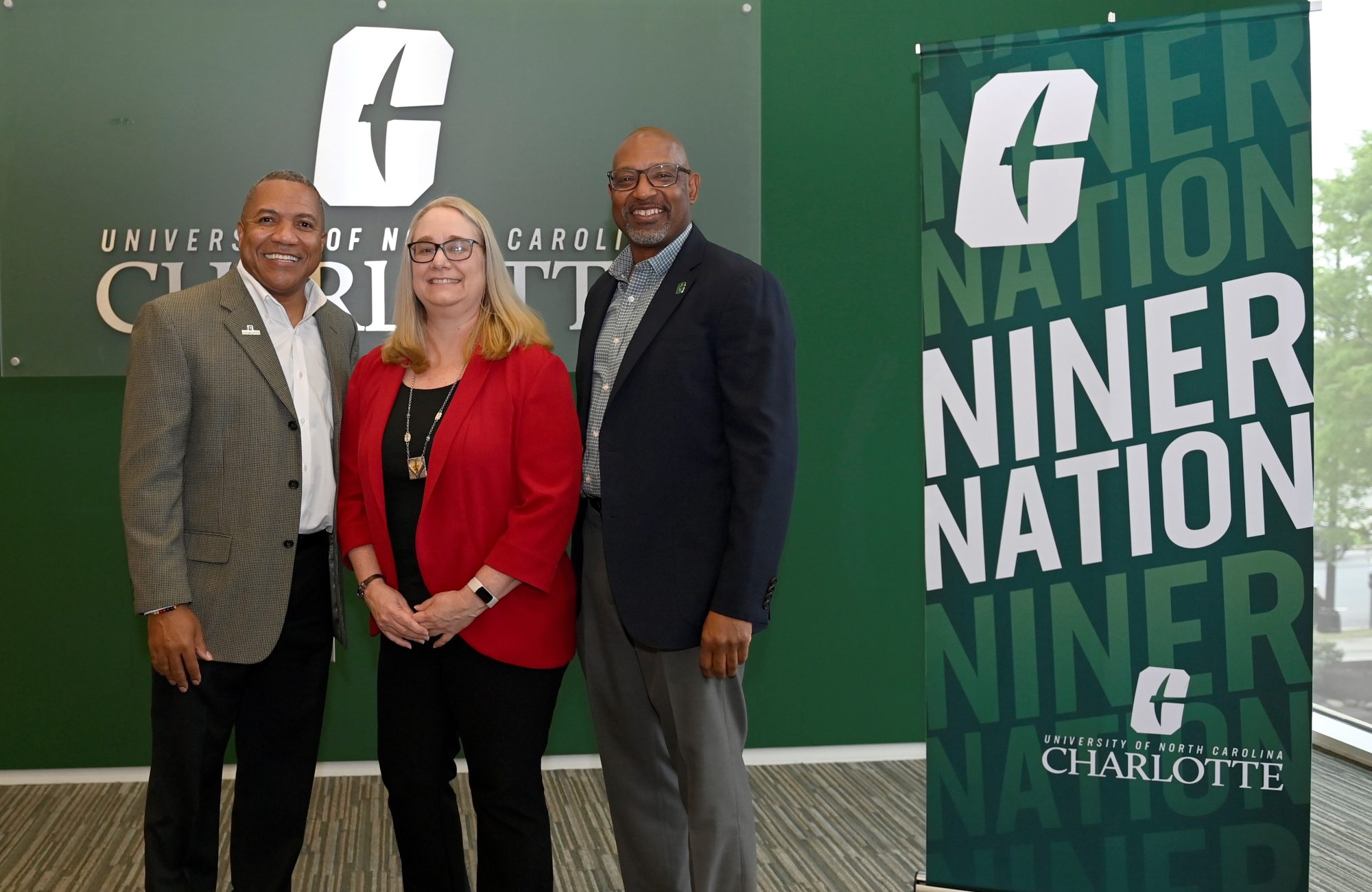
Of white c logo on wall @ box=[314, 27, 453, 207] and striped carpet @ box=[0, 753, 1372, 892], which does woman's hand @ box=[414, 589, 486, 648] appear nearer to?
striped carpet @ box=[0, 753, 1372, 892]

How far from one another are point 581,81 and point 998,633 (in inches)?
86.1

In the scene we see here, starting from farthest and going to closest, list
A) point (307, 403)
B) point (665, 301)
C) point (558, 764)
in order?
point (558, 764) → point (307, 403) → point (665, 301)

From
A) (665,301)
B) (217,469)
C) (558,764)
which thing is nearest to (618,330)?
(665,301)

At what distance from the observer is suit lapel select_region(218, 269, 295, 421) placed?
2207 mm

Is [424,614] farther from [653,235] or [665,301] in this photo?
[653,235]

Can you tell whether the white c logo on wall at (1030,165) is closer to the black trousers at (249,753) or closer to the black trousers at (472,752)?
the black trousers at (472,752)

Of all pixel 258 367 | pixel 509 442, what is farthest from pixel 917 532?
pixel 258 367

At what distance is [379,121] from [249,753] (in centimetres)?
204

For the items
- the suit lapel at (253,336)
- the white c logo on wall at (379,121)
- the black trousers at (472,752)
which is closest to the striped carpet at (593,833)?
the black trousers at (472,752)

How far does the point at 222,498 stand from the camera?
7.18 ft

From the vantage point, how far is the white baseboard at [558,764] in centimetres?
357

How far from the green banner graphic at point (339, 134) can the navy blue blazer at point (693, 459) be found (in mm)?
1502

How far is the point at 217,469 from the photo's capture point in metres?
2.19

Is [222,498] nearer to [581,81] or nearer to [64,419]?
[64,419]
